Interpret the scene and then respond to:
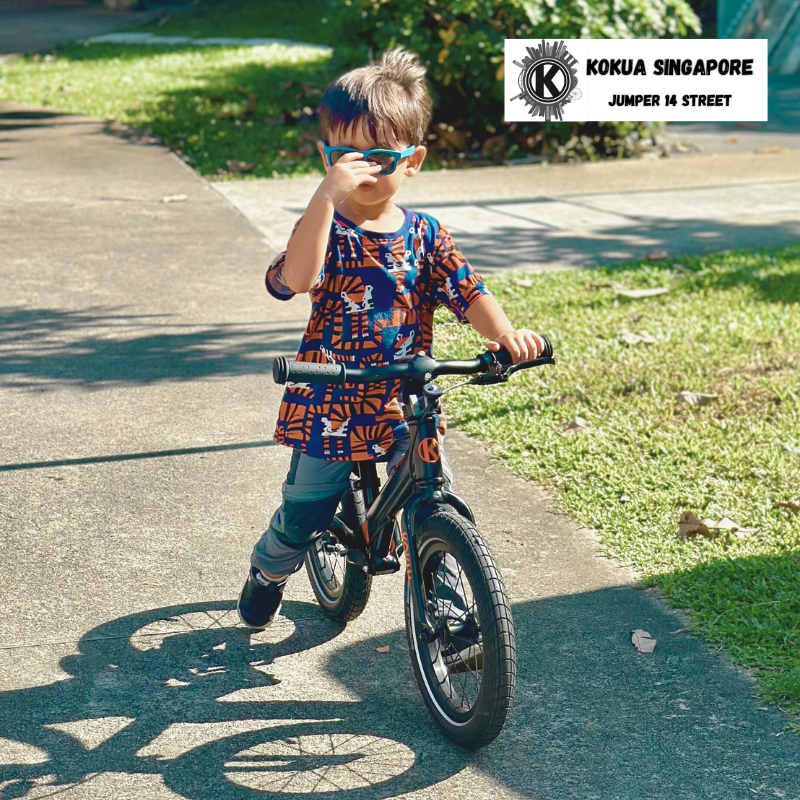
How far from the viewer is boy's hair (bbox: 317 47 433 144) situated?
2.87 metres

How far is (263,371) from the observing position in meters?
6.05

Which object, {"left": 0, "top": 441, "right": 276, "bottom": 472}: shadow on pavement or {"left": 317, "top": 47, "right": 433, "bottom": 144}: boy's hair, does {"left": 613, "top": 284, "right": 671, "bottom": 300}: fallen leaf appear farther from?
{"left": 317, "top": 47, "right": 433, "bottom": 144}: boy's hair

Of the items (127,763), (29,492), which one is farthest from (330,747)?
(29,492)

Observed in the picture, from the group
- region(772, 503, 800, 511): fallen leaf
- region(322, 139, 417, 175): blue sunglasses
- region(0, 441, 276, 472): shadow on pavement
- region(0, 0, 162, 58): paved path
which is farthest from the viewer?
region(0, 0, 162, 58): paved path

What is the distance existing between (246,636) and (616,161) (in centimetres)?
886

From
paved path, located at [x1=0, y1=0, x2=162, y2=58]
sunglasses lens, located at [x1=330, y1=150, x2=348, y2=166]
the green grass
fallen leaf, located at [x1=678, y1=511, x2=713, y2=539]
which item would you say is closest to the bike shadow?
fallen leaf, located at [x1=678, y1=511, x2=713, y2=539]

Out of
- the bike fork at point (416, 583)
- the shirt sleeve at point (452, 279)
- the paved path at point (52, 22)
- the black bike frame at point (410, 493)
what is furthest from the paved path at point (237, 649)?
the paved path at point (52, 22)

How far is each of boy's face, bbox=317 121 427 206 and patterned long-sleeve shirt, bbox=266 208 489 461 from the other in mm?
115

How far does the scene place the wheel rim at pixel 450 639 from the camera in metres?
2.99

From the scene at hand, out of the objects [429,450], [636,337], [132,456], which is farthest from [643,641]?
[636,337]

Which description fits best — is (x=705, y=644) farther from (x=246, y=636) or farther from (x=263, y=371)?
(x=263, y=371)

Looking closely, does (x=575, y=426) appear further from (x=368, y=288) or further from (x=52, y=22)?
(x=52, y=22)

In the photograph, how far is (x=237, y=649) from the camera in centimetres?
357

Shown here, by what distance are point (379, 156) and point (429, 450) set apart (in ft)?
2.41
